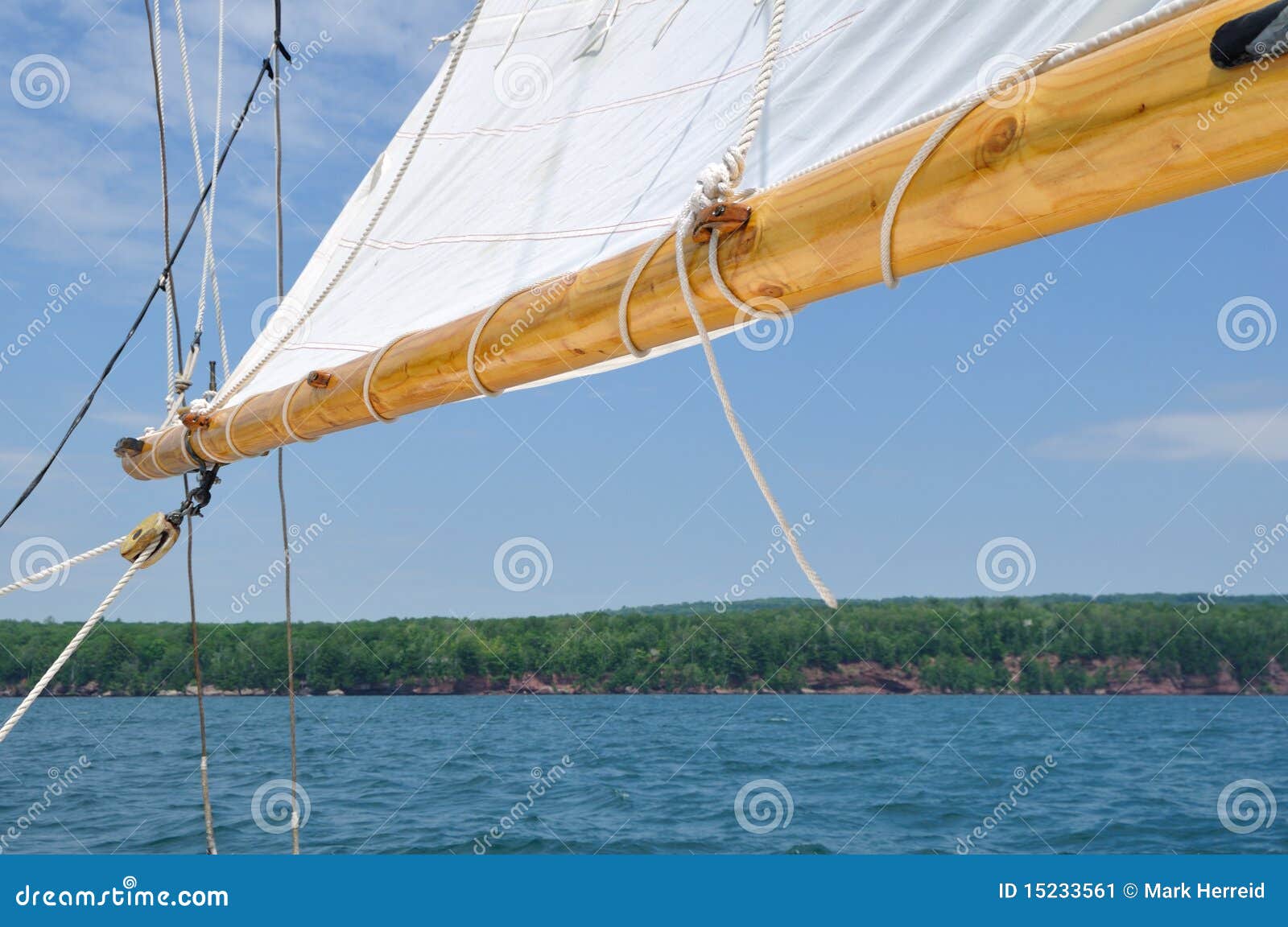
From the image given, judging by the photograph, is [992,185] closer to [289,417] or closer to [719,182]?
[719,182]

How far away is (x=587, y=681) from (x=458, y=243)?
1847 inches

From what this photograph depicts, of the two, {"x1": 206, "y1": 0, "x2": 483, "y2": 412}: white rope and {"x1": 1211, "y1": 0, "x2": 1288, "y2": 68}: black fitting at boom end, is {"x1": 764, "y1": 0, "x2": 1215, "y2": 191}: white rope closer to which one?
{"x1": 1211, "y1": 0, "x2": 1288, "y2": 68}: black fitting at boom end

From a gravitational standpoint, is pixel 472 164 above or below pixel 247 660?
below

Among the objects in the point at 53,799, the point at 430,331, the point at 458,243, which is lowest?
the point at 430,331

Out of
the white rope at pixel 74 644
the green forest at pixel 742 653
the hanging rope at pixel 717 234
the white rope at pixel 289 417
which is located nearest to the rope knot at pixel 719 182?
the hanging rope at pixel 717 234

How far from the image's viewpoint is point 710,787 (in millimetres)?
16047

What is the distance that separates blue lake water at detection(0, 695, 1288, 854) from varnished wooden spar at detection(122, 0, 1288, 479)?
9638 millimetres

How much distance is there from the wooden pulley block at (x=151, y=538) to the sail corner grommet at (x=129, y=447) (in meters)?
0.45

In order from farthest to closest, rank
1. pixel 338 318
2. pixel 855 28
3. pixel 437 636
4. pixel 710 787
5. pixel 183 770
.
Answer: pixel 437 636 → pixel 183 770 → pixel 710 787 → pixel 338 318 → pixel 855 28

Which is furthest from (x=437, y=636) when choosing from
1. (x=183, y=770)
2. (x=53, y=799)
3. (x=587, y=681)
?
(x=53, y=799)

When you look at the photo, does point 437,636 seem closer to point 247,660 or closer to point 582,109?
point 247,660

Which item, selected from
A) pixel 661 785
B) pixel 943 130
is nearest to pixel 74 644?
pixel 943 130

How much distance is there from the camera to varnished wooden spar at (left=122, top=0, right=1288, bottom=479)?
3.07ft

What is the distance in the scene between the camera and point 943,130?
3.78ft
